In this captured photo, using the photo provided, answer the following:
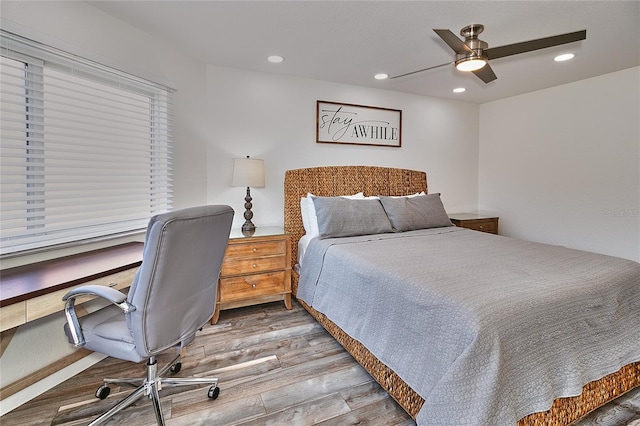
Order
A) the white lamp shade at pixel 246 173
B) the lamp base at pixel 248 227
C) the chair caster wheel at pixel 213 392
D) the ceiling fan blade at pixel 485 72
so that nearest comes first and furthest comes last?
the chair caster wheel at pixel 213 392, the ceiling fan blade at pixel 485 72, the white lamp shade at pixel 246 173, the lamp base at pixel 248 227

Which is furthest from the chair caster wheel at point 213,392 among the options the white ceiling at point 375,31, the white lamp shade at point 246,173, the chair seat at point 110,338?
the white ceiling at point 375,31

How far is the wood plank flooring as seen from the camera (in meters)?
1.66

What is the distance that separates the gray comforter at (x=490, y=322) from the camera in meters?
1.27

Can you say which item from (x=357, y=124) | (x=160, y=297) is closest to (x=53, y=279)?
(x=160, y=297)

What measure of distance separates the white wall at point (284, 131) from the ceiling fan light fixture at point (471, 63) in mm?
1691

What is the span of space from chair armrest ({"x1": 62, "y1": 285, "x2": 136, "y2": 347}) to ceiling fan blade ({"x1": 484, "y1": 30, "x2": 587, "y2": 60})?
8.65 feet

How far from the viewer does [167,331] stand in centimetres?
151

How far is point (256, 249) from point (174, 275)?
4.71ft

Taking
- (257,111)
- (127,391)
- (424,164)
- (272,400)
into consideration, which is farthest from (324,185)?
(127,391)

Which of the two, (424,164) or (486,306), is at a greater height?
(424,164)

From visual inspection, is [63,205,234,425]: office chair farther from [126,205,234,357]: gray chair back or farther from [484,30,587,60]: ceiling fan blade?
[484,30,587,60]: ceiling fan blade

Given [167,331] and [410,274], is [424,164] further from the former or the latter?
[167,331]

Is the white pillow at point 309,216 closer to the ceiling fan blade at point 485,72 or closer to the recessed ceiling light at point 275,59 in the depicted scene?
the recessed ceiling light at point 275,59

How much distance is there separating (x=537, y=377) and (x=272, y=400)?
135 centimetres
